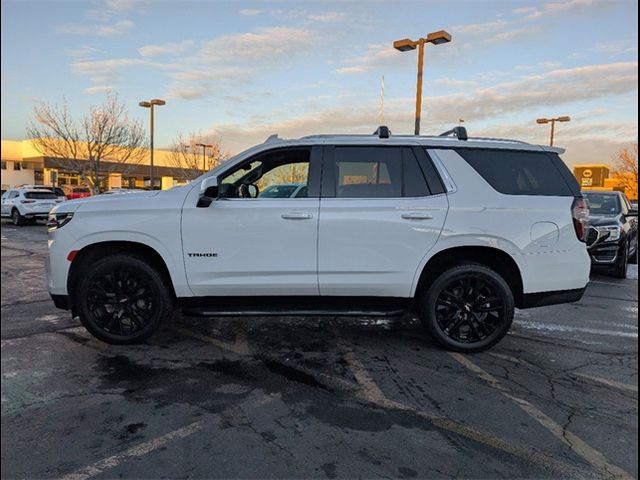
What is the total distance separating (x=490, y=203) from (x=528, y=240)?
493 mm

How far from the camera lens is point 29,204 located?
20.3 metres

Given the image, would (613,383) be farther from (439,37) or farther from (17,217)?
(17,217)

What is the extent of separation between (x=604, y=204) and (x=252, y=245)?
355 inches

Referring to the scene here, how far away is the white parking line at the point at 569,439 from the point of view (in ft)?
9.00

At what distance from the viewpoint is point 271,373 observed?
3984 mm

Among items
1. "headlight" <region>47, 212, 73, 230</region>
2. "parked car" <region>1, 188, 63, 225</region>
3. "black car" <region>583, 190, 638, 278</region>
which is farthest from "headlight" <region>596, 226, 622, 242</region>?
"parked car" <region>1, 188, 63, 225</region>

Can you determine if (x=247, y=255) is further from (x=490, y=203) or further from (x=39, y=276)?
(x=39, y=276)

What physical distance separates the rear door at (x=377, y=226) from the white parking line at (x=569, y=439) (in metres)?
1.20

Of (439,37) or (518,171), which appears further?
(439,37)

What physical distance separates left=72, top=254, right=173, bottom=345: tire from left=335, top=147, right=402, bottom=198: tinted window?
76.7 inches

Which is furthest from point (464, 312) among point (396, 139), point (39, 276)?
point (39, 276)

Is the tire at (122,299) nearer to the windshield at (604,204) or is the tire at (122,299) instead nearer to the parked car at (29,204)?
the windshield at (604,204)

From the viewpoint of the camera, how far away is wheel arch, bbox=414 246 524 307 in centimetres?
457

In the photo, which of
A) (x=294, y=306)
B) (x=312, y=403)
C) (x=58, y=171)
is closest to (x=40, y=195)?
(x=294, y=306)
